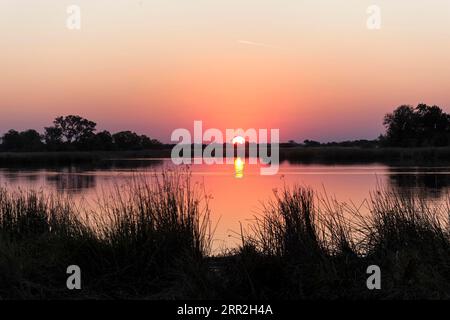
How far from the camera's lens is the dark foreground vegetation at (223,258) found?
530 centimetres

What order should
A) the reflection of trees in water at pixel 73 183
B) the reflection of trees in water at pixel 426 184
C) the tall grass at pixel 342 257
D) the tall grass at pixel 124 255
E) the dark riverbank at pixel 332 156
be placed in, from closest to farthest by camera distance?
the tall grass at pixel 342 257 < the tall grass at pixel 124 255 < the reflection of trees in water at pixel 426 184 < the reflection of trees in water at pixel 73 183 < the dark riverbank at pixel 332 156

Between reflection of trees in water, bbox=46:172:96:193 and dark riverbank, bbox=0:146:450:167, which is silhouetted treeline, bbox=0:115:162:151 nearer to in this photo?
dark riverbank, bbox=0:146:450:167

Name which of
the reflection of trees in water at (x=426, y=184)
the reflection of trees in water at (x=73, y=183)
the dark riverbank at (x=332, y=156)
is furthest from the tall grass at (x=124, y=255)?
the dark riverbank at (x=332, y=156)

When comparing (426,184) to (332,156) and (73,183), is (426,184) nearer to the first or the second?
(73,183)

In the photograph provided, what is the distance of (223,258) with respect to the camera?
670cm

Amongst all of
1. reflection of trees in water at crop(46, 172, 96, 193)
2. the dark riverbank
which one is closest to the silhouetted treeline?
the dark riverbank

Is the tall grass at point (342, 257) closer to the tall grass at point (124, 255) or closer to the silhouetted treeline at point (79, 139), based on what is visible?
the tall grass at point (124, 255)

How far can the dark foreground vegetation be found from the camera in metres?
5.30

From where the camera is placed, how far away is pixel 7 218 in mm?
8461

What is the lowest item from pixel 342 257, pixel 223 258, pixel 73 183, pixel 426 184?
pixel 426 184

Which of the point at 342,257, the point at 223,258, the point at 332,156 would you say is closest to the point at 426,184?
the point at 342,257

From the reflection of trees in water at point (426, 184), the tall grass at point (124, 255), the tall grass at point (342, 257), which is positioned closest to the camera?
the tall grass at point (342, 257)

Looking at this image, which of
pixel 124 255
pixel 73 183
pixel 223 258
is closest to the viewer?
pixel 124 255
